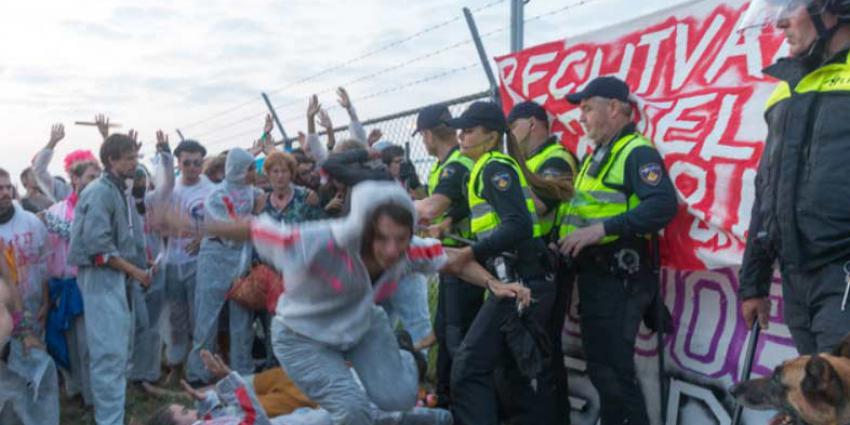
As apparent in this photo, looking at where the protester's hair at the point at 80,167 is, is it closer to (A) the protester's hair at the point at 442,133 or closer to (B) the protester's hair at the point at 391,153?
(B) the protester's hair at the point at 391,153

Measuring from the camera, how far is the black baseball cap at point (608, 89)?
463 cm

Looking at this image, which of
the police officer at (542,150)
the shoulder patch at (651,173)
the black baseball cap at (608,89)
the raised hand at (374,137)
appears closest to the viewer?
the shoulder patch at (651,173)

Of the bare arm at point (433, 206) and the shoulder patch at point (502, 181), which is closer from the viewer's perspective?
the shoulder patch at point (502, 181)

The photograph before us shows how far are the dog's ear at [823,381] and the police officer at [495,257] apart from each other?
171cm

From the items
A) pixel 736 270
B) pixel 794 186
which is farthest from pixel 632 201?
pixel 794 186

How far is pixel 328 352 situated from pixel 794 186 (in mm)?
2236

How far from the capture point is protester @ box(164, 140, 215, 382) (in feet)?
24.1

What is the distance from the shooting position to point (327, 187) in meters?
6.00

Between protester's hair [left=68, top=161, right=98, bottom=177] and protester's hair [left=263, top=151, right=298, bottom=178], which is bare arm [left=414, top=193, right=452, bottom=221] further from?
protester's hair [left=68, top=161, right=98, bottom=177]

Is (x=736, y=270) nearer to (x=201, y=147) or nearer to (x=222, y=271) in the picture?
(x=222, y=271)

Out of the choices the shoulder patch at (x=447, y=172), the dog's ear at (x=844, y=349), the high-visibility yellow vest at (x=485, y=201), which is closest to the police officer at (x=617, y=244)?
the high-visibility yellow vest at (x=485, y=201)

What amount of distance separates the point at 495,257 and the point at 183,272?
3.67 meters

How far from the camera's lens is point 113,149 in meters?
5.83

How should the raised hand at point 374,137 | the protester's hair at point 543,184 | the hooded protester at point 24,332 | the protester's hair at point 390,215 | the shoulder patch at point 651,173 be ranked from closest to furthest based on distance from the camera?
the protester's hair at point 390,215
the shoulder patch at point 651,173
the protester's hair at point 543,184
the hooded protester at point 24,332
the raised hand at point 374,137
